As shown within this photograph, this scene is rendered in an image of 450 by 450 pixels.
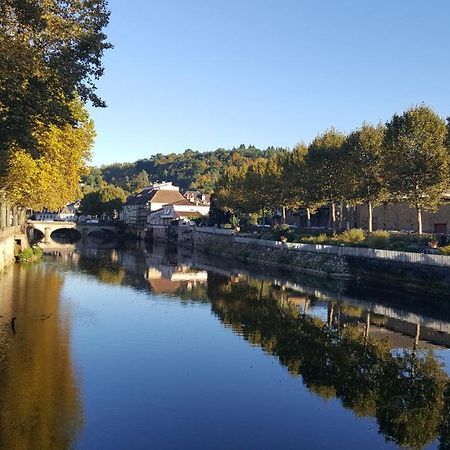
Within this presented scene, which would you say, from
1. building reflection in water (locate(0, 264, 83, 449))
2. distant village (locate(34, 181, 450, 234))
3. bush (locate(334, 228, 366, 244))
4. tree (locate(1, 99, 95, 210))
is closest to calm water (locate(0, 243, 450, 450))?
building reflection in water (locate(0, 264, 83, 449))

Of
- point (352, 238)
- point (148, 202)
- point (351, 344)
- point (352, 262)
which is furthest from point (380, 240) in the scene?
point (148, 202)

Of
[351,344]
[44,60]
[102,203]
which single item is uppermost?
[44,60]

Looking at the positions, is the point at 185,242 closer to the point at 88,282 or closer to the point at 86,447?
the point at 88,282

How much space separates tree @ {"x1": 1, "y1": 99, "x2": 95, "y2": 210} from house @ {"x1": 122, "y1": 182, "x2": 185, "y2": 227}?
9357 cm

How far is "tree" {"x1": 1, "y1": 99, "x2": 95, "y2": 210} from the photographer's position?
136 ft

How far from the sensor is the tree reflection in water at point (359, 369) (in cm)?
1756

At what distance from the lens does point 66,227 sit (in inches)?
5084

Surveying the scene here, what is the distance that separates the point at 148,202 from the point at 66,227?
109 ft

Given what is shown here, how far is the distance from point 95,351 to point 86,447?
10.5 metres

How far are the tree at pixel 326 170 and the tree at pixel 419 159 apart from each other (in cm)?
1096

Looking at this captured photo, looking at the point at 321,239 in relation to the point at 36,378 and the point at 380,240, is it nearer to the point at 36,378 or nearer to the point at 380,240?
the point at 380,240

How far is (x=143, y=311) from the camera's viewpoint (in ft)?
120

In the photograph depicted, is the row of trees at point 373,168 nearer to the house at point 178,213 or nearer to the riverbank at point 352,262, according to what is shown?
the riverbank at point 352,262

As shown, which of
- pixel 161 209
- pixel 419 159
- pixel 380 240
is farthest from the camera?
pixel 161 209
